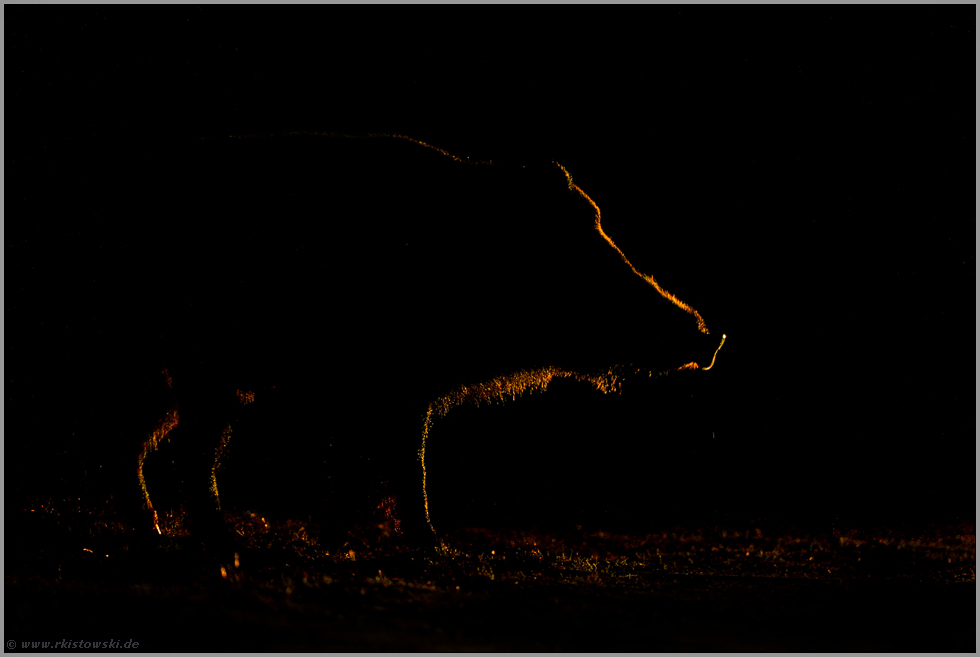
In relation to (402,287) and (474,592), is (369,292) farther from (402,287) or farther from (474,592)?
(474,592)

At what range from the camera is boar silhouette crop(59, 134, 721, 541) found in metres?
4.45

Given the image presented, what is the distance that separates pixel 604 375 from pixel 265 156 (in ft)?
6.95

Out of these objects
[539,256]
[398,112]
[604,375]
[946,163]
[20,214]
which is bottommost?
[604,375]

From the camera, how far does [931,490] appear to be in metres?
6.38

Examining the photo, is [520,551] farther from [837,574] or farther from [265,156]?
[265,156]

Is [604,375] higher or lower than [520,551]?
higher

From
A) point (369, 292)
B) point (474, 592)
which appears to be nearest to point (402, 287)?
point (369, 292)

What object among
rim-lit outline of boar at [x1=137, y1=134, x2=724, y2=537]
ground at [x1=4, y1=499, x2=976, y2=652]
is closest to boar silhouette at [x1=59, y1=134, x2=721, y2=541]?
rim-lit outline of boar at [x1=137, y1=134, x2=724, y2=537]

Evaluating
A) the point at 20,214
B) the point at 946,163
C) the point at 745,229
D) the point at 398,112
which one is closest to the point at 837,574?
the point at 745,229

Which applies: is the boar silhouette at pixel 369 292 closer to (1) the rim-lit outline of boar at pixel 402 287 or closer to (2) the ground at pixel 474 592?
(1) the rim-lit outline of boar at pixel 402 287

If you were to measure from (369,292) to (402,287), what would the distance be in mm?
166

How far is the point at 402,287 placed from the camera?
4.48m

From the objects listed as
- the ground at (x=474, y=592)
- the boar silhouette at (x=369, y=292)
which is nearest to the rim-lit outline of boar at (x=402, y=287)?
the boar silhouette at (x=369, y=292)

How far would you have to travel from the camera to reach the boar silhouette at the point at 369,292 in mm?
4445
